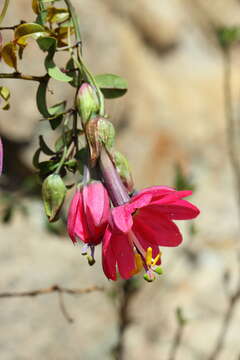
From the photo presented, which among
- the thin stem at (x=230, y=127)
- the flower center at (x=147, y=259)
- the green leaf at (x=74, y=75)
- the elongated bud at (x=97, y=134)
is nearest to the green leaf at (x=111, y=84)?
the green leaf at (x=74, y=75)

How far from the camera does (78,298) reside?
7.57 feet

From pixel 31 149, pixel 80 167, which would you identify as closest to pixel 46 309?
pixel 31 149

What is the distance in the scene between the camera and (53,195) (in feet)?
3.05

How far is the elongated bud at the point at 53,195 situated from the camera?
93 cm

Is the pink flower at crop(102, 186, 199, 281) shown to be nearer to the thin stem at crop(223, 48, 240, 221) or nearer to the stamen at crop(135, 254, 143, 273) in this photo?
the stamen at crop(135, 254, 143, 273)

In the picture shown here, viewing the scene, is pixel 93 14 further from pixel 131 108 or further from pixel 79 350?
pixel 79 350

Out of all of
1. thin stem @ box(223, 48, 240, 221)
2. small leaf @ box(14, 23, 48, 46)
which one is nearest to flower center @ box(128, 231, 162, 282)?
small leaf @ box(14, 23, 48, 46)

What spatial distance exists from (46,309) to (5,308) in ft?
0.47

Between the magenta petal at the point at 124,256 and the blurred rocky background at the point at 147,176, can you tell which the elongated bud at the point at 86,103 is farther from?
the blurred rocky background at the point at 147,176

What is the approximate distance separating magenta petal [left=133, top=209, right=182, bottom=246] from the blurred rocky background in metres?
0.96

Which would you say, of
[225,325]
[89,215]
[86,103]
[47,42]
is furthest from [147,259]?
[225,325]

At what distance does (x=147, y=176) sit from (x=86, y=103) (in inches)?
77.1

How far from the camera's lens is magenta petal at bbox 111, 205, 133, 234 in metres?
0.85

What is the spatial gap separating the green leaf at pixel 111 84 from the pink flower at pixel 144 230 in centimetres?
23
